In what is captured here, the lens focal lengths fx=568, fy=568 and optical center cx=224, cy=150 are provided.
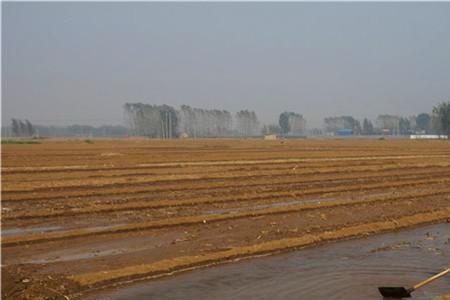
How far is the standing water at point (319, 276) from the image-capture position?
311 inches

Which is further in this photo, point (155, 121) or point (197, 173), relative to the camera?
point (155, 121)

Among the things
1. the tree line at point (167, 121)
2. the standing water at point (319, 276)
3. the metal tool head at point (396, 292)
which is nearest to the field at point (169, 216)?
the standing water at point (319, 276)

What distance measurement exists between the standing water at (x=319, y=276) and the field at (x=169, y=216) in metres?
0.48

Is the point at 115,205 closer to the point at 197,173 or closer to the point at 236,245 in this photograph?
the point at 236,245

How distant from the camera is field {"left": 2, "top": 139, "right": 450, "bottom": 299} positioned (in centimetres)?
906

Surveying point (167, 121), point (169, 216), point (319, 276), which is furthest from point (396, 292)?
point (167, 121)

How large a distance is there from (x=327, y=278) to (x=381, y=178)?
1639cm

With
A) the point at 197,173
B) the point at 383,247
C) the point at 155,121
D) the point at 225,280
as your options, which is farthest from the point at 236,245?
the point at 155,121

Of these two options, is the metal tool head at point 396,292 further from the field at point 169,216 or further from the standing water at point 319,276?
the field at point 169,216

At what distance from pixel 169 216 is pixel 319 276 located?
5.82 meters

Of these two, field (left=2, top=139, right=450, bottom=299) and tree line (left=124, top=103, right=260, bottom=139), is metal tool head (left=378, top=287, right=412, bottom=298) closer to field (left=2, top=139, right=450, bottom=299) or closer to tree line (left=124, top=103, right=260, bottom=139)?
field (left=2, top=139, right=450, bottom=299)

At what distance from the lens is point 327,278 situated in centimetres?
874

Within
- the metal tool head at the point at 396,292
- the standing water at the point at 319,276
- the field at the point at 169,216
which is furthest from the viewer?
the field at the point at 169,216

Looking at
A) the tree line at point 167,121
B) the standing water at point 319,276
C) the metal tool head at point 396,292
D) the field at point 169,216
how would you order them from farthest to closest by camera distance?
1. the tree line at point 167,121
2. the field at point 169,216
3. the standing water at point 319,276
4. the metal tool head at point 396,292
